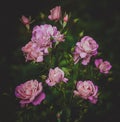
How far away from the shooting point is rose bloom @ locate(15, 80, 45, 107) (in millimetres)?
2383

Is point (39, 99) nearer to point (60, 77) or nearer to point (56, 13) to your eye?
point (60, 77)

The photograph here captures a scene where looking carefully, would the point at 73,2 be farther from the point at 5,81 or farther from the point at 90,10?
the point at 5,81

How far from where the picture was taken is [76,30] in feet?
11.1

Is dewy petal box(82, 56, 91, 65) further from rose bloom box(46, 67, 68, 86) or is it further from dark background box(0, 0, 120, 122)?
dark background box(0, 0, 120, 122)

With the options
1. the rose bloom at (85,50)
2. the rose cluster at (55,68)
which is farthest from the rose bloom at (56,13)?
the rose bloom at (85,50)

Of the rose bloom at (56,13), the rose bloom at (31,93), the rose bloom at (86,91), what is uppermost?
the rose bloom at (56,13)

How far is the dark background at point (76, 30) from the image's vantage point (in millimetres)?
2766

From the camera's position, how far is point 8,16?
3486mm

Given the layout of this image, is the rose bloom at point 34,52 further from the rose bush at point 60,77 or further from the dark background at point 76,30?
the dark background at point 76,30

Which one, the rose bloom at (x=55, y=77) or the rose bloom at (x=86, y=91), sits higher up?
the rose bloom at (x=55, y=77)

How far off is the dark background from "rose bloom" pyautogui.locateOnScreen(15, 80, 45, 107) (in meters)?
0.24

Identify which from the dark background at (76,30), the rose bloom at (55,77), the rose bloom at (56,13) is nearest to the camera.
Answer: the rose bloom at (55,77)

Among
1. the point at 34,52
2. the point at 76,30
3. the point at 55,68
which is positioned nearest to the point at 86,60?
the point at 55,68

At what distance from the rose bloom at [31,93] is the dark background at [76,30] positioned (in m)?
0.24
